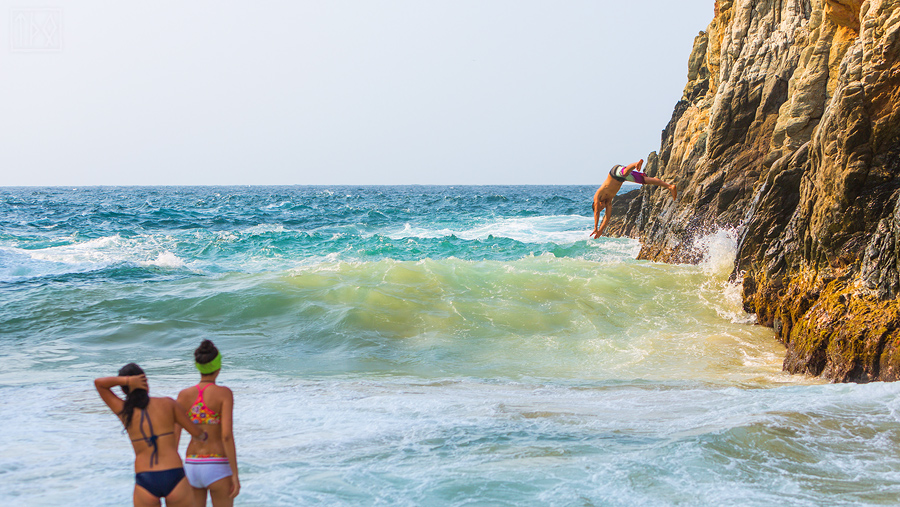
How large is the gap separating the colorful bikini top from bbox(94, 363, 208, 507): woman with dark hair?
0.04 m

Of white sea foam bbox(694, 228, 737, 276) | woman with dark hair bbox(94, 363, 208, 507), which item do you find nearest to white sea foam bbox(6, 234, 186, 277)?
white sea foam bbox(694, 228, 737, 276)

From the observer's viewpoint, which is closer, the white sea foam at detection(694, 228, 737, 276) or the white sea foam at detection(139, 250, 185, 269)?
the white sea foam at detection(694, 228, 737, 276)

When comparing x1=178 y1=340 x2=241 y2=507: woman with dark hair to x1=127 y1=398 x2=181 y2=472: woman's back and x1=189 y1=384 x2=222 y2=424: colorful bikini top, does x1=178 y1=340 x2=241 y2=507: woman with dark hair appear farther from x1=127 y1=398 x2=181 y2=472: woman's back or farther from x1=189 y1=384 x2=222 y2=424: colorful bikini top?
x1=127 y1=398 x2=181 y2=472: woman's back

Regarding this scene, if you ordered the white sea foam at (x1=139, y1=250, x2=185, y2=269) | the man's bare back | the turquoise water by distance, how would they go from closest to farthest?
the turquoise water
the man's bare back
the white sea foam at (x1=139, y1=250, x2=185, y2=269)

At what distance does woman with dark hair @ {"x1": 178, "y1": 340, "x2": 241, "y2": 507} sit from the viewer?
413 cm

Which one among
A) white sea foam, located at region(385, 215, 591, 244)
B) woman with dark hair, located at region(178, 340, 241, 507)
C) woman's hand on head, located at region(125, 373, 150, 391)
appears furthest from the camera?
white sea foam, located at region(385, 215, 591, 244)

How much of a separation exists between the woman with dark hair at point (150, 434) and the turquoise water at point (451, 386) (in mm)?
1416

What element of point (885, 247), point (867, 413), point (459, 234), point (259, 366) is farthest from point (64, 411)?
point (459, 234)

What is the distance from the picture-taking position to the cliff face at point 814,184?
8414 millimetres

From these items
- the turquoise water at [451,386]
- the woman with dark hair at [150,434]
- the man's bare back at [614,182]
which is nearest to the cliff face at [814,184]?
the turquoise water at [451,386]

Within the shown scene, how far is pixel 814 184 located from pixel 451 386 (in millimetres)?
6378

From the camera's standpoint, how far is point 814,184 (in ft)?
33.6

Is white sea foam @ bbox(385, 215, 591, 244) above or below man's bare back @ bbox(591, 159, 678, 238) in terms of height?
below

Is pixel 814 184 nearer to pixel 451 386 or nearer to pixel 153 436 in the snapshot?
pixel 451 386
